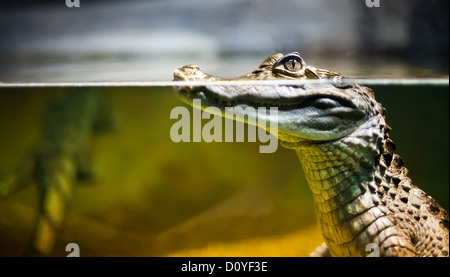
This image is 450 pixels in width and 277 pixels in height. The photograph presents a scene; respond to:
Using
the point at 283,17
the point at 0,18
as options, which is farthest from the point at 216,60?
the point at 0,18

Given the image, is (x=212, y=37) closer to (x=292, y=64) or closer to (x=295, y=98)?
(x=292, y=64)

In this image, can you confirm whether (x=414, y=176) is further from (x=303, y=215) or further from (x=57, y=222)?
(x=57, y=222)

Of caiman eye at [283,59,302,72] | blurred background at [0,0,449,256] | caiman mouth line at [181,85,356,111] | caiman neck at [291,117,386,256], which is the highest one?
blurred background at [0,0,449,256]

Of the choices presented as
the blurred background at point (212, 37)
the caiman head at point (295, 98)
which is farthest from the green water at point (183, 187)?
Answer: the caiman head at point (295, 98)

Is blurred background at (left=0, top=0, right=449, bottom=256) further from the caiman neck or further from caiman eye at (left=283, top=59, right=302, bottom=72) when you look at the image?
the caiman neck

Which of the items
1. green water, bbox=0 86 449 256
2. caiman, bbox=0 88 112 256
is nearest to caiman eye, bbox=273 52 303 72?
green water, bbox=0 86 449 256

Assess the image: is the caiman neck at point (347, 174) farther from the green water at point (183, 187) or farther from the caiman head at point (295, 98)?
the green water at point (183, 187)

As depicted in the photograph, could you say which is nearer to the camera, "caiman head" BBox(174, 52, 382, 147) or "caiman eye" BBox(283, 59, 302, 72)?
"caiman head" BBox(174, 52, 382, 147)

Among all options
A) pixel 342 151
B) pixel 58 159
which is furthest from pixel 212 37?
pixel 58 159

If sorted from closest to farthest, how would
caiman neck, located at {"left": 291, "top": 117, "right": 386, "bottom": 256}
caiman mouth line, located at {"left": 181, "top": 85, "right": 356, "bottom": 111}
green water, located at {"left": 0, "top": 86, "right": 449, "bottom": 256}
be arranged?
caiman mouth line, located at {"left": 181, "top": 85, "right": 356, "bottom": 111}
caiman neck, located at {"left": 291, "top": 117, "right": 386, "bottom": 256}
green water, located at {"left": 0, "top": 86, "right": 449, "bottom": 256}
